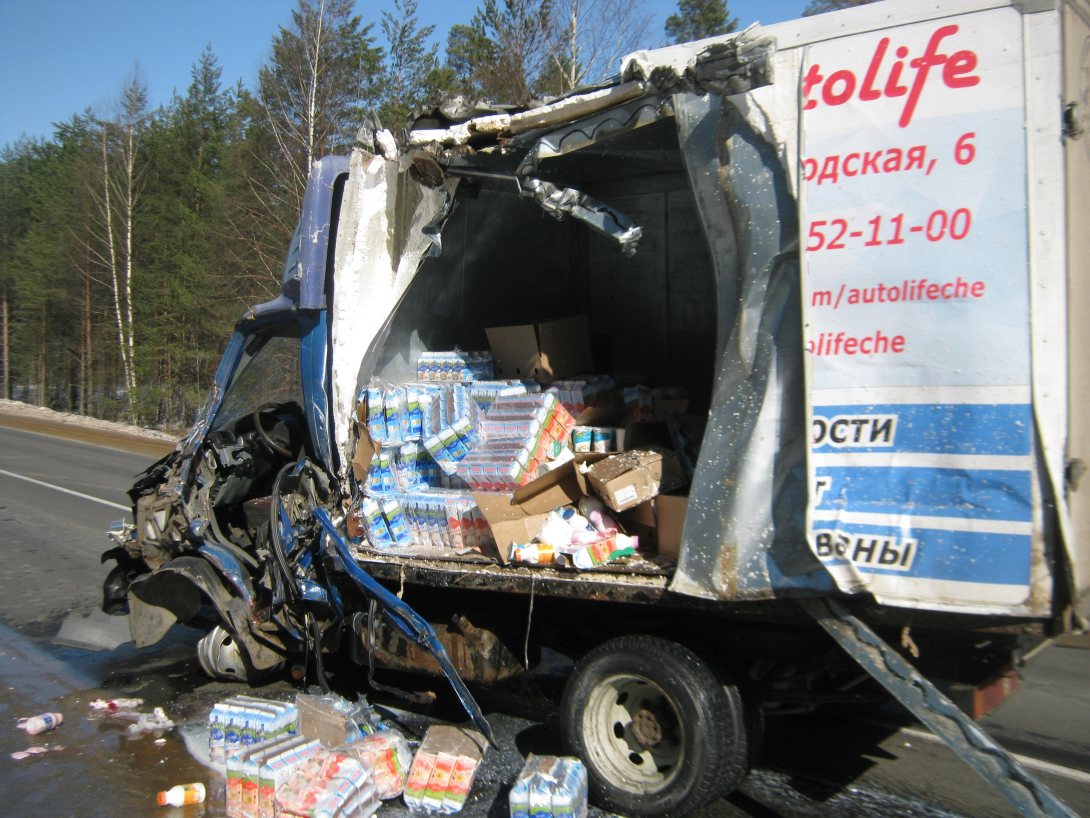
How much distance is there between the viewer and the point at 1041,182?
115 inches

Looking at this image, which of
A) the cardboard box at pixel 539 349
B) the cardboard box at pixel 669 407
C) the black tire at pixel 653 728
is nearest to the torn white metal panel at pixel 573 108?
the cardboard box at pixel 539 349

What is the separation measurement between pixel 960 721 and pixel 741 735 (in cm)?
93

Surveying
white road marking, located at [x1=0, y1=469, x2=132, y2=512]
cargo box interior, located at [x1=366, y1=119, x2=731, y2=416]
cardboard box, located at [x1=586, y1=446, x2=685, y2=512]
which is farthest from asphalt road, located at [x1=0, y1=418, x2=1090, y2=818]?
white road marking, located at [x1=0, y1=469, x2=132, y2=512]

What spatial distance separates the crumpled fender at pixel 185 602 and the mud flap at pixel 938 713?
3556 millimetres

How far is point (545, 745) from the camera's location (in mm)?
4906

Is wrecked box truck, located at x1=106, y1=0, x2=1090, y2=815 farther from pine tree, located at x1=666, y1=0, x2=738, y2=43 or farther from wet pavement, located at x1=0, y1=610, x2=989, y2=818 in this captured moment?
pine tree, located at x1=666, y1=0, x2=738, y2=43

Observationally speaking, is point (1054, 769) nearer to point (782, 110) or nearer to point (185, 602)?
point (782, 110)

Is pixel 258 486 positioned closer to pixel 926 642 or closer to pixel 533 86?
pixel 926 642

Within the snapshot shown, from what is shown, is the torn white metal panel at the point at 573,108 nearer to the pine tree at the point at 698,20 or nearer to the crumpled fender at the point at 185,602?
the crumpled fender at the point at 185,602

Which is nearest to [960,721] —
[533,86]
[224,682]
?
[224,682]

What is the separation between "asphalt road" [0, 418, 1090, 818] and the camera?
13.8 feet

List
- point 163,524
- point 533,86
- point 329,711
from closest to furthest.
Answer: point 329,711 < point 163,524 < point 533,86

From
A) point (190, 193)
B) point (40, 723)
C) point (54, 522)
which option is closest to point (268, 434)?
point (40, 723)

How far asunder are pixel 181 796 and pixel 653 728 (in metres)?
2.26
